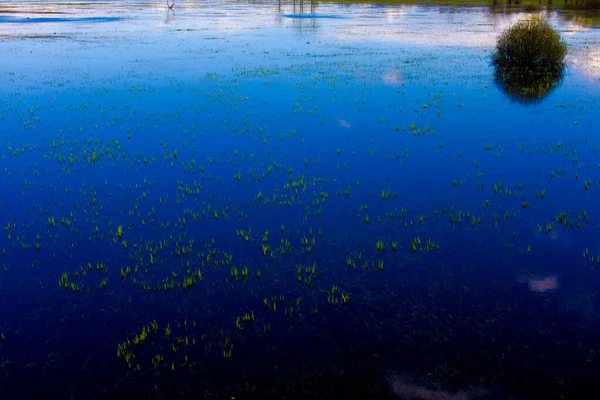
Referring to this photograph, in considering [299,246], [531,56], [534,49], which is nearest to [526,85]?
[534,49]

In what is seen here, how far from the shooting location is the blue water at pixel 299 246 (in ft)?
30.9

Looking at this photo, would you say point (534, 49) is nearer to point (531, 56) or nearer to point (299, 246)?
point (531, 56)

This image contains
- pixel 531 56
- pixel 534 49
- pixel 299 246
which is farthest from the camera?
pixel 531 56

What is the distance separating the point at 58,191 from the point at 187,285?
8398 millimetres

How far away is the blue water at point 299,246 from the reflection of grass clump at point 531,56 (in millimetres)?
6302

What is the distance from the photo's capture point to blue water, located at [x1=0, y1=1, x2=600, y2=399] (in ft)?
30.9

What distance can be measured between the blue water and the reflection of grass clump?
6302 mm

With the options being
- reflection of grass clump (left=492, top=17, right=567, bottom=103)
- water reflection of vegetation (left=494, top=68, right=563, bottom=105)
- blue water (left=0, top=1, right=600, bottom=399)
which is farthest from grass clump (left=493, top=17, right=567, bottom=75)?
blue water (left=0, top=1, right=600, bottom=399)

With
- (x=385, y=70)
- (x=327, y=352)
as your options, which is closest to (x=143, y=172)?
(x=327, y=352)

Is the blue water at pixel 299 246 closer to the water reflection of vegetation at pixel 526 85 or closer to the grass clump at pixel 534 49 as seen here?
the water reflection of vegetation at pixel 526 85

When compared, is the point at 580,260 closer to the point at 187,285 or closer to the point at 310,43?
the point at 187,285

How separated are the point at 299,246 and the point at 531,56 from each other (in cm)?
3559

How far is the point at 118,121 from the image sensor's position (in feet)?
88.3

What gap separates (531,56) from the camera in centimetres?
4144
